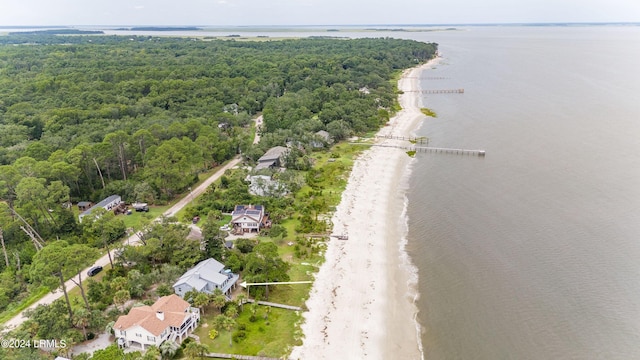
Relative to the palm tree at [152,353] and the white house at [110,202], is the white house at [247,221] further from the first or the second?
the palm tree at [152,353]

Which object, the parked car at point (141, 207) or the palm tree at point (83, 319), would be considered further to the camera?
the parked car at point (141, 207)

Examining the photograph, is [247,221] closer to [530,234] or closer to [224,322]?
[224,322]

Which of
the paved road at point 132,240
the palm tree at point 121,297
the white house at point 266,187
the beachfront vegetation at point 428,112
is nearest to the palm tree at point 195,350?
the palm tree at point 121,297

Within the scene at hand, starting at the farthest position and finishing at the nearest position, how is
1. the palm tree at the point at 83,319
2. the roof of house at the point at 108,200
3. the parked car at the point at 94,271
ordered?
1. the roof of house at the point at 108,200
2. the parked car at the point at 94,271
3. the palm tree at the point at 83,319

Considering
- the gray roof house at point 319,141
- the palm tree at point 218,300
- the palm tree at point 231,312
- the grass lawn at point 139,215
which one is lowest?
the grass lawn at point 139,215

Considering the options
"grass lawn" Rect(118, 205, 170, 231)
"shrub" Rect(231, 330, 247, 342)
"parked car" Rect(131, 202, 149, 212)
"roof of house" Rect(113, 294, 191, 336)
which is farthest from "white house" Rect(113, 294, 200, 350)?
"parked car" Rect(131, 202, 149, 212)

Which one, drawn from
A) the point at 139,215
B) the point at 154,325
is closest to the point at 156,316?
the point at 154,325
